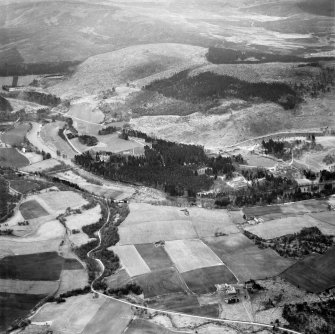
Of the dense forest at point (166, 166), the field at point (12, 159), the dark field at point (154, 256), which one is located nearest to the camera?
the dark field at point (154, 256)

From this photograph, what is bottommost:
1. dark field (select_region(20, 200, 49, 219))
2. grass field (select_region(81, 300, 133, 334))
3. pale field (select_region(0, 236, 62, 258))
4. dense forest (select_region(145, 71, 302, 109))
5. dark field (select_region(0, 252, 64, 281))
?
dark field (select_region(20, 200, 49, 219))

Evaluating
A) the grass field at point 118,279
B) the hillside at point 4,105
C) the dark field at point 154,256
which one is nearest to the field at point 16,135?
the hillside at point 4,105

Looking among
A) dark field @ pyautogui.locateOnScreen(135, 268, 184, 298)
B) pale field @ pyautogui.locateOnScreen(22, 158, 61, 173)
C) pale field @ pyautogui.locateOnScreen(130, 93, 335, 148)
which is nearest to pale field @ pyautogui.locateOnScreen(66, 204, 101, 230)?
dark field @ pyautogui.locateOnScreen(135, 268, 184, 298)

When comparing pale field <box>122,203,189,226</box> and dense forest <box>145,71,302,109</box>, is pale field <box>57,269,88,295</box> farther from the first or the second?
dense forest <box>145,71,302,109</box>

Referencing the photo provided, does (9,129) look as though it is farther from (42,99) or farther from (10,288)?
(10,288)

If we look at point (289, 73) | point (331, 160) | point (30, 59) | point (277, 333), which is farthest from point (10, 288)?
point (30, 59)

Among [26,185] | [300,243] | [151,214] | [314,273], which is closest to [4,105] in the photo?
[26,185]

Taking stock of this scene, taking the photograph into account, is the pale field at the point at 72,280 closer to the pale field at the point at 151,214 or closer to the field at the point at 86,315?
the field at the point at 86,315
